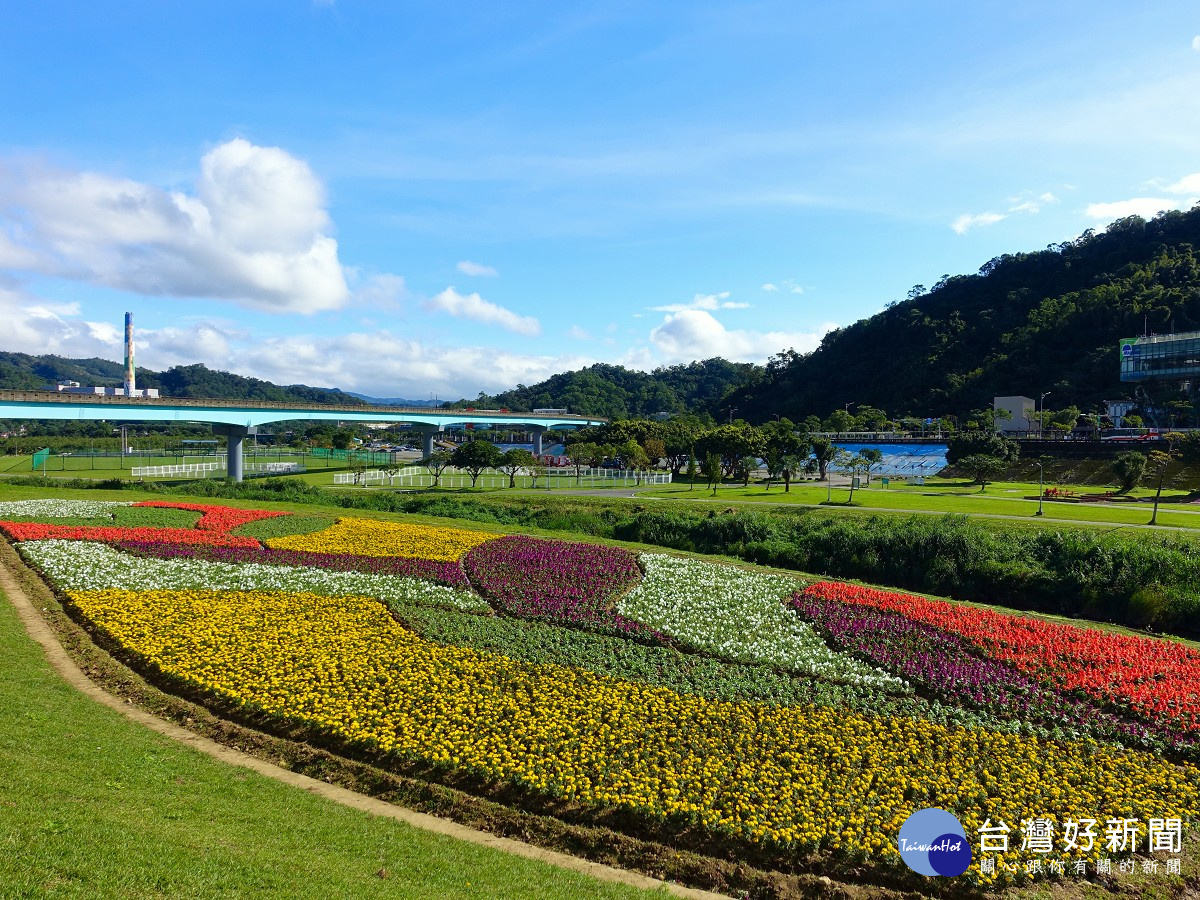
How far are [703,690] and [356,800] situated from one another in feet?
20.0

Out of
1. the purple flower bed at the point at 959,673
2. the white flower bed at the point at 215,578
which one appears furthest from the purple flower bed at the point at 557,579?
the purple flower bed at the point at 959,673

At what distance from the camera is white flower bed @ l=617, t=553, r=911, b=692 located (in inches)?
546

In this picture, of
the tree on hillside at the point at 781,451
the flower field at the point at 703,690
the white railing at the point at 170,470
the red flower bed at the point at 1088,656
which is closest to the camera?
the flower field at the point at 703,690

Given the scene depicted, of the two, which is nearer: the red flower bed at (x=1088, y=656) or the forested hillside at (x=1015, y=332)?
the red flower bed at (x=1088, y=656)

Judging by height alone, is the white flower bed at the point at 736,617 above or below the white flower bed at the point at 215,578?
below

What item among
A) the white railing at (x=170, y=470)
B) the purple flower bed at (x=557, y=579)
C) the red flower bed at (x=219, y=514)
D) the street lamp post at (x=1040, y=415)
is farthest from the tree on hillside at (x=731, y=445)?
the white railing at (x=170, y=470)

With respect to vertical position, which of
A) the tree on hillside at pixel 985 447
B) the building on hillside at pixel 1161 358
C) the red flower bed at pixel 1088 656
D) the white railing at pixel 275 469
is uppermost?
the building on hillside at pixel 1161 358

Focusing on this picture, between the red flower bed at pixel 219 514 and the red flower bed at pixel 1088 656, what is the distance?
2302 cm

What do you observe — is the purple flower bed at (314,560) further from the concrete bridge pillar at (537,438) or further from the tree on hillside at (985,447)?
the concrete bridge pillar at (537,438)

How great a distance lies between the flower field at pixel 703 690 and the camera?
9.00 metres

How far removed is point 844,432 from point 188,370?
162 meters

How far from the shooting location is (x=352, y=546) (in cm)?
2427

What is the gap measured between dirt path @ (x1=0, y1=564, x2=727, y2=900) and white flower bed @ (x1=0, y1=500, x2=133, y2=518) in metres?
18.5

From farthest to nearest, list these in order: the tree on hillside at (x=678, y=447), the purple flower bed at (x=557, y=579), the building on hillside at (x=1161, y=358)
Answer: the building on hillside at (x=1161, y=358) → the tree on hillside at (x=678, y=447) → the purple flower bed at (x=557, y=579)
